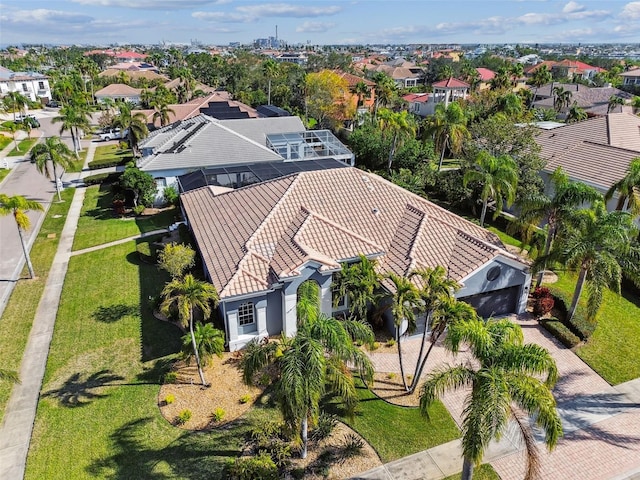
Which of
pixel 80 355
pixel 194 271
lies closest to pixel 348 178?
pixel 194 271

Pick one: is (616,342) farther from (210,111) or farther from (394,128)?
(210,111)

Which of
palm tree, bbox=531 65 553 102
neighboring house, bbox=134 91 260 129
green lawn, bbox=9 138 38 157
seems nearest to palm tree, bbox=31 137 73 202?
neighboring house, bbox=134 91 260 129

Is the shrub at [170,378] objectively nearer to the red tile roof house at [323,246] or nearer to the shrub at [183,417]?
the shrub at [183,417]

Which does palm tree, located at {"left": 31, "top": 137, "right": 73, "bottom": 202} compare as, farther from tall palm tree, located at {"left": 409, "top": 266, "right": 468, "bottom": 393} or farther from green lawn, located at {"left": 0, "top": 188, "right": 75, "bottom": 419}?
tall palm tree, located at {"left": 409, "top": 266, "right": 468, "bottom": 393}

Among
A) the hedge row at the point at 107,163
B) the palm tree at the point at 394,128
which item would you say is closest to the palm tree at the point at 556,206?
the palm tree at the point at 394,128

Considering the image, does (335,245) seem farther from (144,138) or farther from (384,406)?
(144,138)

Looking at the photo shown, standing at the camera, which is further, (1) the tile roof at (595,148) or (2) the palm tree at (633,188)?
(1) the tile roof at (595,148)
